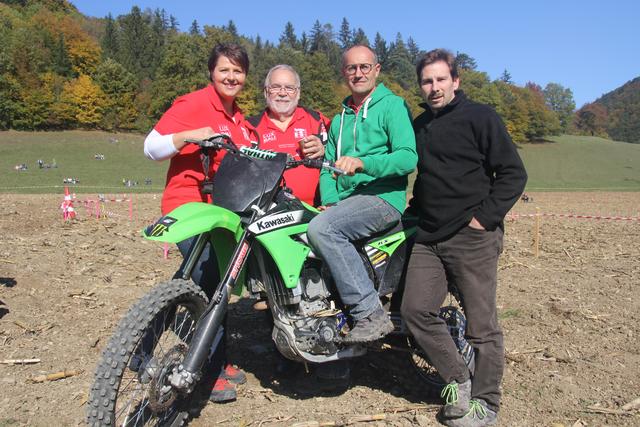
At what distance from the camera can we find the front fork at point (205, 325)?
3.31 m

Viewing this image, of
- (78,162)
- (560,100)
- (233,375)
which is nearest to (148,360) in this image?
(233,375)

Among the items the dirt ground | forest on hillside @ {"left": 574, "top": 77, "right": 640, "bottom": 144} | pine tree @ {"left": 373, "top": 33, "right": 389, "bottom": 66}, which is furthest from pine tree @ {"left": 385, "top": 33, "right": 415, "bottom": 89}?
the dirt ground

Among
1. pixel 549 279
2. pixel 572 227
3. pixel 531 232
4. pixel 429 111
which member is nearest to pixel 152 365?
pixel 429 111

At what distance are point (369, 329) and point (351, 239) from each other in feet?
2.07

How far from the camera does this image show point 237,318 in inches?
246

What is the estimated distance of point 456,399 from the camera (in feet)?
12.8

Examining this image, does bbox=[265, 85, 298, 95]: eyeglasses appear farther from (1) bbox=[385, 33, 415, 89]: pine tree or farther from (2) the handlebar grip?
(1) bbox=[385, 33, 415, 89]: pine tree

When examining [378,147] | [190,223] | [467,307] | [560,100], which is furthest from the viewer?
[560,100]

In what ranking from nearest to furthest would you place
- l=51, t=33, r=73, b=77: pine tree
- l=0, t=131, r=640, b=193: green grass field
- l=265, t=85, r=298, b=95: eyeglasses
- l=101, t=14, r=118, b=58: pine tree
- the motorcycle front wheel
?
the motorcycle front wheel, l=265, t=85, r=298, b=95: eyeglasses, l=0, t=131, r=640, b=193: green grass field, l=51, t=33, r=73, b=77: pine tree, l=101, t=14, r=118, b=58: pine tree

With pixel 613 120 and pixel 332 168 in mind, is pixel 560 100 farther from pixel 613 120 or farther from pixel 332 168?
pixel 332 168

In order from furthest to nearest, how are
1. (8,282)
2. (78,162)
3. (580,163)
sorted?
(580,163)
(78,162)
(8,282)

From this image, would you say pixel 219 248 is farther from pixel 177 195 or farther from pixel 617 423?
pixel 617 423

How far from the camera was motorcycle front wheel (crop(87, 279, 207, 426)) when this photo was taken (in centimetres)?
303

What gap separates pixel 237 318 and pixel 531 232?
24.4ft
